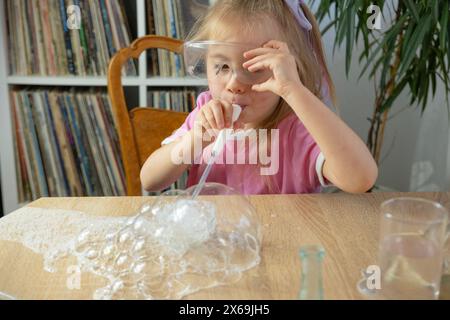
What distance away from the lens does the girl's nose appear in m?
0.84

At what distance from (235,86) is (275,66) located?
3.4 inches

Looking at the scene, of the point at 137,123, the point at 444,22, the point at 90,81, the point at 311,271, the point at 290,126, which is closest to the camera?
the point at 311,271

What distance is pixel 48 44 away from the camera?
1.70m

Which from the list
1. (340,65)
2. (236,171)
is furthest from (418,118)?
(236,171)

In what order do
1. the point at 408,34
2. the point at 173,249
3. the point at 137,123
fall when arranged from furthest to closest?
the point at 408,34, the point at 137,123, the point at 173,249

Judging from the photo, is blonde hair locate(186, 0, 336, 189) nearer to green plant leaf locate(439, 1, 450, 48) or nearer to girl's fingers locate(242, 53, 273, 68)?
girl's fingers locate(242, 53, 273, 68)

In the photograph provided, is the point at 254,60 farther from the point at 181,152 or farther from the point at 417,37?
the point at 417,37

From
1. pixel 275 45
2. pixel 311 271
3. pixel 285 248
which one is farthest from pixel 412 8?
pixel 311 271

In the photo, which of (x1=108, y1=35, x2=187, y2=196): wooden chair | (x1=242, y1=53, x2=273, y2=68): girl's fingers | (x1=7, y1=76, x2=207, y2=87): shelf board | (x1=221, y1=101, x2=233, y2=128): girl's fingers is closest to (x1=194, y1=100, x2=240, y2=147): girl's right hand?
(x1=221, y1=101, x2=233, y2=128): girl's fingers

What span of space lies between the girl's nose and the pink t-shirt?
0.17 meters

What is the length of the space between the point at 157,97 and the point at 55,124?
1.23ft

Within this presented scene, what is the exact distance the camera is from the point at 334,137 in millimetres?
813

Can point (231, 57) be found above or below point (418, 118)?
above
